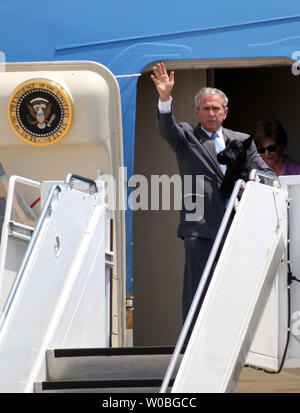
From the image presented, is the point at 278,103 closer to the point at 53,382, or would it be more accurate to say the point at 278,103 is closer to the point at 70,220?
the point at 70,220

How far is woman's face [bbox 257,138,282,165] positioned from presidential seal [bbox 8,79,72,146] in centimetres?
147

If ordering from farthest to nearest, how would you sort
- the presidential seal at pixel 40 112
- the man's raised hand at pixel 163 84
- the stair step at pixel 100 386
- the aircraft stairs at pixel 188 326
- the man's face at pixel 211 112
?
the presidential seal at pixel 40 112 → the man's face at pixel 211 112 → the man's raised hand at pixel 163 84 → the stair step at pixel 100 386 → the aircraft stairs at pixel 188 326

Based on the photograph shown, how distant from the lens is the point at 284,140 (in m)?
7.77

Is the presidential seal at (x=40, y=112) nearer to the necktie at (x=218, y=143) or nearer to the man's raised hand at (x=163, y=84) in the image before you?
the man's raised hand at (x=163, y=84)

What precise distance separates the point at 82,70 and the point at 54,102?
11.5 inches

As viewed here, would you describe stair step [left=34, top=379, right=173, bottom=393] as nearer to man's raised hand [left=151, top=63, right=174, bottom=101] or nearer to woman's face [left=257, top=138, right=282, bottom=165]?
man's raised hand [left=151, top=63, right=174, bottom=101]

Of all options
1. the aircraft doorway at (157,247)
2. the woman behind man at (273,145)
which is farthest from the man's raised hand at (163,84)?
the aircraft doorway at (157,247)

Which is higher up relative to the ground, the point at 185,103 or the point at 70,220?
the point at 185,103

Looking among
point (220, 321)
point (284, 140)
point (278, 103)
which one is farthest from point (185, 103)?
point (220, 321)

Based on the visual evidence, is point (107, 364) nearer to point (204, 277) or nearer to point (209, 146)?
point (204, 277)

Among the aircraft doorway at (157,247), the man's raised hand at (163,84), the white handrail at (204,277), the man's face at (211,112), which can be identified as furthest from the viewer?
the aircraft doorway at (157,247)

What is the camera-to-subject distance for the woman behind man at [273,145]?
7.71m

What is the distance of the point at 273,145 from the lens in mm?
7734
